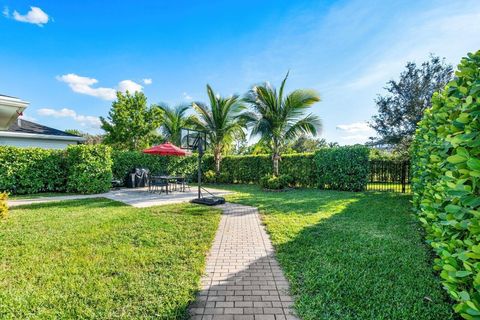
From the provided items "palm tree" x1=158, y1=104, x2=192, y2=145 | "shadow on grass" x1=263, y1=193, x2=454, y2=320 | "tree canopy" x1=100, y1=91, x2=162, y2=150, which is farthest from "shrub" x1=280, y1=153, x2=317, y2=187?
A: "tree canopy" x1=100, y1=91, x2=162, y2=150

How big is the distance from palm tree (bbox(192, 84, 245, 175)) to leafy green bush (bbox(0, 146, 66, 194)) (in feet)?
24.3

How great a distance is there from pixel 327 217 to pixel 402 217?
6.15 feet

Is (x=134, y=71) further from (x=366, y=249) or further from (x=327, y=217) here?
(x=366, y=249)

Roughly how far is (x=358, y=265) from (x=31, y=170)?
40.5ft

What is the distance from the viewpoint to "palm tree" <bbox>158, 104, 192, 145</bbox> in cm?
2025

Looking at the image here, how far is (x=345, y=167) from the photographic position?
11.1 meters

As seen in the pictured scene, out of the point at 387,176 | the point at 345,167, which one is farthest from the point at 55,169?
the point at 387,176

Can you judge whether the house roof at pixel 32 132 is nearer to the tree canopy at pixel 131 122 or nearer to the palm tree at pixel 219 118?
the tree canopy at pixel 131 122

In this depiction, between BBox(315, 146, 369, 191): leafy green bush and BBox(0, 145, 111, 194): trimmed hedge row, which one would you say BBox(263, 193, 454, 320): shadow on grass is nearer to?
BBox(315, 146, 369, 191): leafy green bush

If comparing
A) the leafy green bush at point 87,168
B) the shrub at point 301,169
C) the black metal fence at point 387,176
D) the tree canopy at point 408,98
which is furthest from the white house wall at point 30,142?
the tree canopy at point 408,98

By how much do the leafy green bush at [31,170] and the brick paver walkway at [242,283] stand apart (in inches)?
373

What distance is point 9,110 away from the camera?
3.14m

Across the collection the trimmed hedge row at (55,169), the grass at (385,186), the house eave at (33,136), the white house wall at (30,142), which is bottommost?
the grass at (385,186)

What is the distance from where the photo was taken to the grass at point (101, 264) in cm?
243
